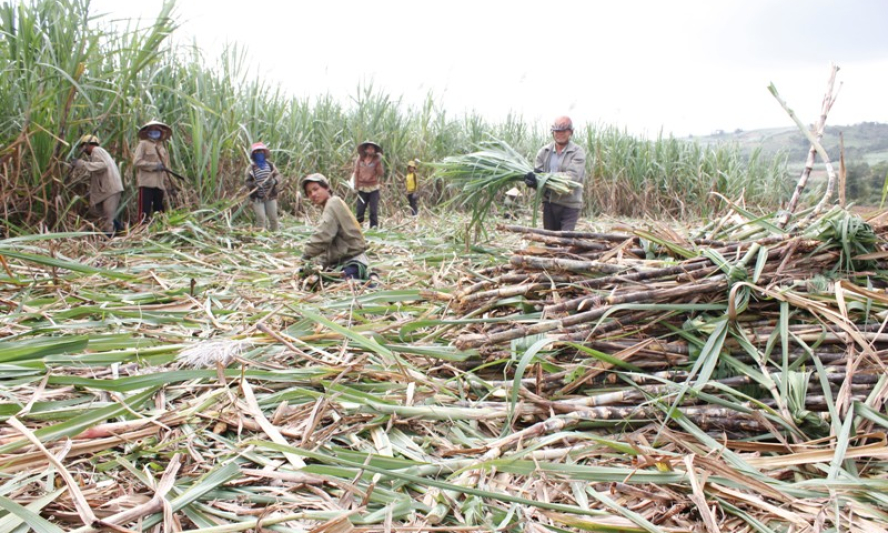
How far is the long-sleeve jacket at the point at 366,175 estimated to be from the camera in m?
8.20

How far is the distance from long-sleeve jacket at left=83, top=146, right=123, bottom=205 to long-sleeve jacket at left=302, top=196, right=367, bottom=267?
2295 millimetres

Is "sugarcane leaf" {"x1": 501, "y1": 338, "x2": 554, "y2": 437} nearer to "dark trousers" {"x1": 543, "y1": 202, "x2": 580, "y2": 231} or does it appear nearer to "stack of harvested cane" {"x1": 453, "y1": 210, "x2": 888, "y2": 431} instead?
"stack of harvested cane" {"x1": 453, "y1": 210, "x2": 888, "y2": 431}

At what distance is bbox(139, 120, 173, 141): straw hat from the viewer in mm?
5883

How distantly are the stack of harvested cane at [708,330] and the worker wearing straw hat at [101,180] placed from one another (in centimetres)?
458

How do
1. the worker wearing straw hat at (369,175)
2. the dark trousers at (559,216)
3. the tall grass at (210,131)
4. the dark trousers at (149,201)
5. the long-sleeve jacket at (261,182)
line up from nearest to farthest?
the tall grass at (210,131)
the dark trousers at (559,216)
the dark trousers at (149,201)
the long-sleeve jacket at (261,182)
the worker wearing straw hat at (369,175)

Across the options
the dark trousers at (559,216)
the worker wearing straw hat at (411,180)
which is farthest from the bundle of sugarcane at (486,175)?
the worker wearing straw hat at (411,180)

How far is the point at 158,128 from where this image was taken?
600cm

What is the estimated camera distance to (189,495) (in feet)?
5.14

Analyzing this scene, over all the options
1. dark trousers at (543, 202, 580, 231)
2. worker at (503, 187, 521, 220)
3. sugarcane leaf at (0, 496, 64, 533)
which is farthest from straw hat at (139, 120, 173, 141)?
sugarcane leaf at (0, 496, 64, 533)

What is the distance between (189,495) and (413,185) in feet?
27.0

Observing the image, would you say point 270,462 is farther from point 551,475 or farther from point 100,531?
point 551,475

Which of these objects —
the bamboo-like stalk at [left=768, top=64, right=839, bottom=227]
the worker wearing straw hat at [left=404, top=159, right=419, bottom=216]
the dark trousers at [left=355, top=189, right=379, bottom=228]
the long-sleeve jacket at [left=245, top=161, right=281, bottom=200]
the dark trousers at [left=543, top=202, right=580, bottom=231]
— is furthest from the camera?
the worker wearing straw hat at [left=404, top=159, right=419, bottom=216]

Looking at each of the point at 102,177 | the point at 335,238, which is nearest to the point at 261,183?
the point at 102,177

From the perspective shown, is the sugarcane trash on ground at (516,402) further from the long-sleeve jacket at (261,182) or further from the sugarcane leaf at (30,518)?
the long-sleeve jacket at (261,182)
